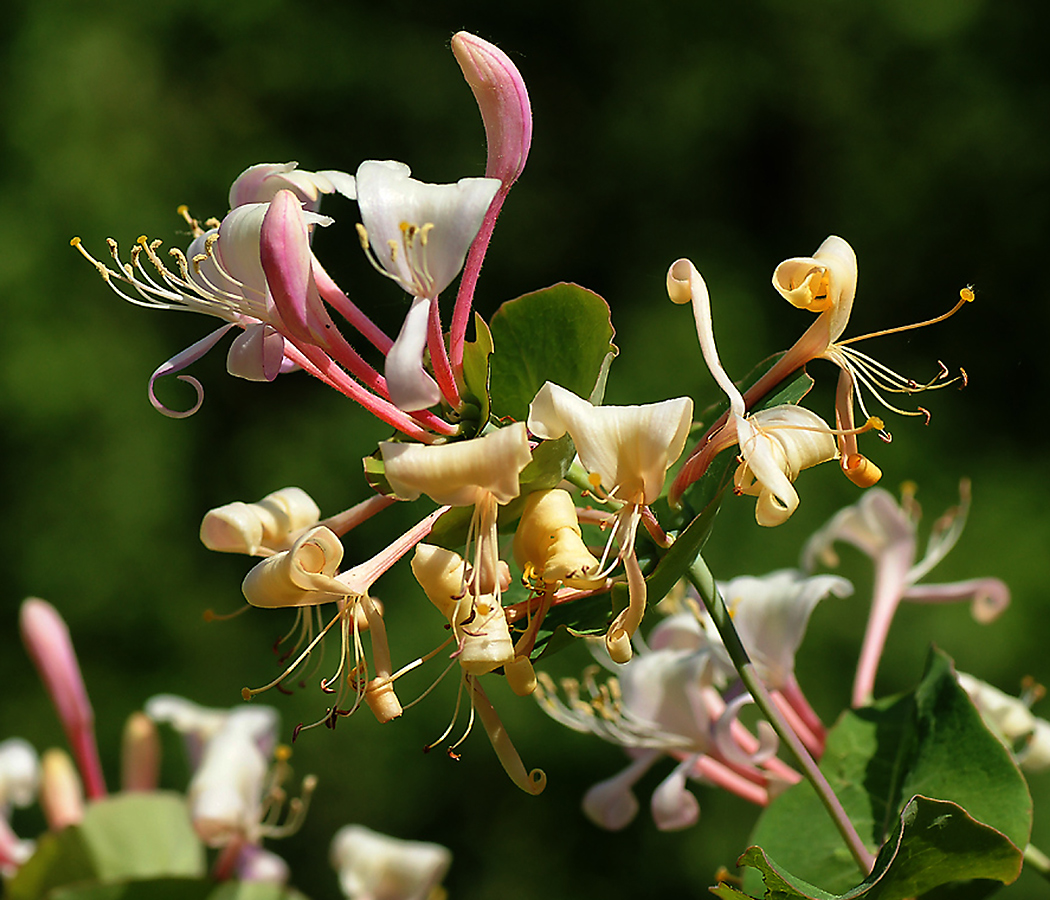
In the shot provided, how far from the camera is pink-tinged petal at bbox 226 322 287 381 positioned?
13.4 inches

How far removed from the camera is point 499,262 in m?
2.85

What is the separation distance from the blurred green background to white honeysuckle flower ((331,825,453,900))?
1.43 m

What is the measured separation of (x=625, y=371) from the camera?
2.38 meters

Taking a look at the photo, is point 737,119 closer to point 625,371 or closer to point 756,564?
point 625,371

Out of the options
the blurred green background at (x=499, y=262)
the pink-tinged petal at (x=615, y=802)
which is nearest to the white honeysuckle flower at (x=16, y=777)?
the pink-tinged petal at (x=615, y=802)

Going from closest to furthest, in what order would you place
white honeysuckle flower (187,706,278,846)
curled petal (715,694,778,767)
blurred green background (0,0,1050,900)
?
1. curled petal (715,694,778,767)
2. white honeysuckle flower (187,706,278,846)
3. blurred green background (0,0,1050,900)

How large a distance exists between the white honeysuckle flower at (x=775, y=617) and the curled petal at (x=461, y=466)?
10.8 inches

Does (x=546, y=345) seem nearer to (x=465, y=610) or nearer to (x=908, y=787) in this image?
(x=465, y=610)

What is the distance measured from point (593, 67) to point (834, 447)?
2761 millimetres

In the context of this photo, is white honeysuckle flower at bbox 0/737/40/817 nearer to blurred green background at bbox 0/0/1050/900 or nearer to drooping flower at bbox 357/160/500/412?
drooping flower at bbox 357/160/500/412

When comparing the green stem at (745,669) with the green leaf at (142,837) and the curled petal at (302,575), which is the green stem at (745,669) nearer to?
the curled petal at (302,575)

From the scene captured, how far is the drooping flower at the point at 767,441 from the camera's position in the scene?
298 millimetres

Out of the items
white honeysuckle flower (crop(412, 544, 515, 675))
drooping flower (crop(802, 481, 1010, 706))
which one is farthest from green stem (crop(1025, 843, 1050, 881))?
white honeysuckle flower (crop(412, 544, 515, 675))

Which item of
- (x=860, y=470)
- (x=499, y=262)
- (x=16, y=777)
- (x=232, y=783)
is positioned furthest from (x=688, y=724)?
(x=499, y=262)
